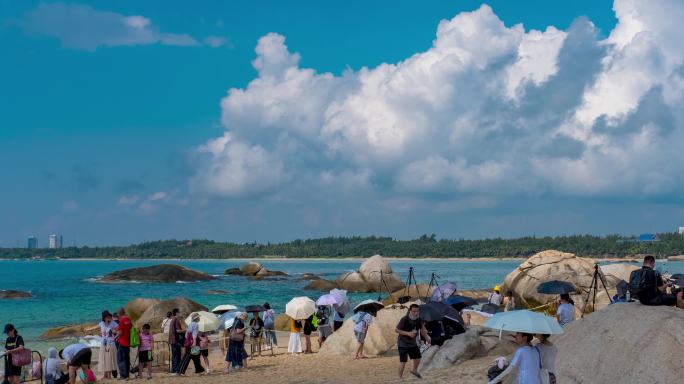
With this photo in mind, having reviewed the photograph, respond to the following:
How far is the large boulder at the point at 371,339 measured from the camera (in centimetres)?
2120

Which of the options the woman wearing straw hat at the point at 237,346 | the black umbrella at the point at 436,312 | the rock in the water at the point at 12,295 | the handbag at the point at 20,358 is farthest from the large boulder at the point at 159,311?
the rock in the water at the point at 12,295

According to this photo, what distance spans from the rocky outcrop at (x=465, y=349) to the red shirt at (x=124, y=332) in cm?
705

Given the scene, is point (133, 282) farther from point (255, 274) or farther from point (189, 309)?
point (189, 309)

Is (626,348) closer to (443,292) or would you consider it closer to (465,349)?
(465,349)

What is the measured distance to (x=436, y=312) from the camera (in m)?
17.0

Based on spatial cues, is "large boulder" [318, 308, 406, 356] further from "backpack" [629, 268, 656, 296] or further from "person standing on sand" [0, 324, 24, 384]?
"backpack" [629, 268, 656, 296]

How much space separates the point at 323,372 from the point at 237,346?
2.69 meters

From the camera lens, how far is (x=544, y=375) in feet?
32.4

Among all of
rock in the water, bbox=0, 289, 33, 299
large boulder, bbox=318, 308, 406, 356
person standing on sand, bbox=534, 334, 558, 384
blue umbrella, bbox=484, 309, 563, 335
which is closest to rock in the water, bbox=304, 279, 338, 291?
rock in the water, bbox=0, 289, 33, 299

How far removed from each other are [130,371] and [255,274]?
7743 cm

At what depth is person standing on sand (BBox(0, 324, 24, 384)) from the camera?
1625 centimetres

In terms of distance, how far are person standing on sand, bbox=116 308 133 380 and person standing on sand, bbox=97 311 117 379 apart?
0.12 m

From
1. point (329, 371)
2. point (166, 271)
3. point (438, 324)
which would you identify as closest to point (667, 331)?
point (438, 324)

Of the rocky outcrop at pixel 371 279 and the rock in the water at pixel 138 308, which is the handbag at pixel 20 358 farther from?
the rocky outcrop at pixel 371 279
